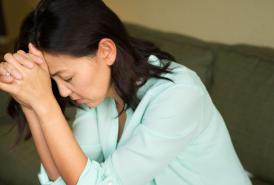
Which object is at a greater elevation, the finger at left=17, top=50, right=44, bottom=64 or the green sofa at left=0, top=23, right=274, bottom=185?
the finger at left=17, top=50, right=44, bottom=64

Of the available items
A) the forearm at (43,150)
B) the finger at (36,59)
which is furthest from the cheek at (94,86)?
the forearm at (43,150)

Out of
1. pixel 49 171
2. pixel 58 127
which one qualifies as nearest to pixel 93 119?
pixel 49 171

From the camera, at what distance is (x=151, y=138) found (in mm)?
987

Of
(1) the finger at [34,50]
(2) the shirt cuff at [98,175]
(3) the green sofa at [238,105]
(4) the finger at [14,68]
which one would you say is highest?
(1) the finger at [34,50]

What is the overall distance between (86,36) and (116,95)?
230 mm

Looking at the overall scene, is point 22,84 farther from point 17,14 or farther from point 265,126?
point 17,14

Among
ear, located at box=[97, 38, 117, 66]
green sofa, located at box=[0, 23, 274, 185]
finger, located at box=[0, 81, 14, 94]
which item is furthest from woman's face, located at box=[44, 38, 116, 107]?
green sofa, located at box=[0, 23, 274, 185]

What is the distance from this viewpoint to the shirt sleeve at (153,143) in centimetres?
99

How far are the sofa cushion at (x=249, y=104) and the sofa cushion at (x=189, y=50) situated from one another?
0.31 ft

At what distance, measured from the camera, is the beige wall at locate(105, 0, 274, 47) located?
197 cm

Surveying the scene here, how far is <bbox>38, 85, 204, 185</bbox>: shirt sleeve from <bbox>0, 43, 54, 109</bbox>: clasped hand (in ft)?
0.64

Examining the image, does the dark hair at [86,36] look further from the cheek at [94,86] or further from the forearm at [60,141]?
the forearm at [60,141]

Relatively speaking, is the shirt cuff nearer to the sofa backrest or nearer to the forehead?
the forehead

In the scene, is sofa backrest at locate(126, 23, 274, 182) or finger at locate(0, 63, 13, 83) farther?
sofa backrest at locate(126, 23, 274, 182)
